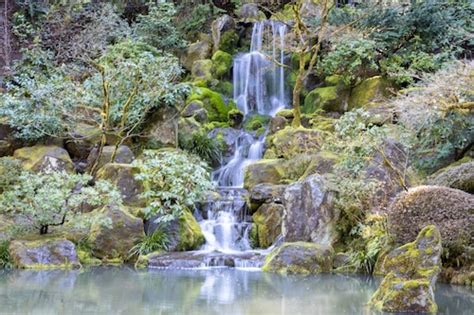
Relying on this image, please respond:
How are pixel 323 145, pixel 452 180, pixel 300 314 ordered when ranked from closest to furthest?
pixel 300 314 < pixel 452 180 < pixel 323 145

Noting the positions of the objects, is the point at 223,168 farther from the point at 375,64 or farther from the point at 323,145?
the point at 375,64

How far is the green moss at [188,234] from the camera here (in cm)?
1370

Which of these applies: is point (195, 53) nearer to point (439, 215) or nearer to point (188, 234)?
point (188, 234)

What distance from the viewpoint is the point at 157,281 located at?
10.4 meters

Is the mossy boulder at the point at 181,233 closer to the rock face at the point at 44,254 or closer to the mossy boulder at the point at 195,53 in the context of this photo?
the rock face at the point at 44,254

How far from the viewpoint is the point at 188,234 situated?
13.8 metres

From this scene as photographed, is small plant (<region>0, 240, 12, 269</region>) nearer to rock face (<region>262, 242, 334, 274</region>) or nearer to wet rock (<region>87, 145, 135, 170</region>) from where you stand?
wet rock (<region>87, 145, 135, 170</region>)

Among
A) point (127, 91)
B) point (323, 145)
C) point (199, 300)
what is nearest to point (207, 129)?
point (127, 91)

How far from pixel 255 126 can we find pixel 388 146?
7.61 metres

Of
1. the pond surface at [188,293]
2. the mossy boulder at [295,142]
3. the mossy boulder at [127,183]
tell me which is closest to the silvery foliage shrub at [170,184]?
the mossy boulder at [127,183]

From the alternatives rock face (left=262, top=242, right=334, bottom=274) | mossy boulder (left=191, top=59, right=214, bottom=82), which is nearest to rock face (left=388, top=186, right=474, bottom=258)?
rock face (left=262, top=242, right=334, bottom=274)

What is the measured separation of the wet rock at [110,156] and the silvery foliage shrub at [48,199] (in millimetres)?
3367

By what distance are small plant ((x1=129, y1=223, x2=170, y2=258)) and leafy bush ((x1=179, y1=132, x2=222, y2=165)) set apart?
16.1ft

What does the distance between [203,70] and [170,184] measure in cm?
966
